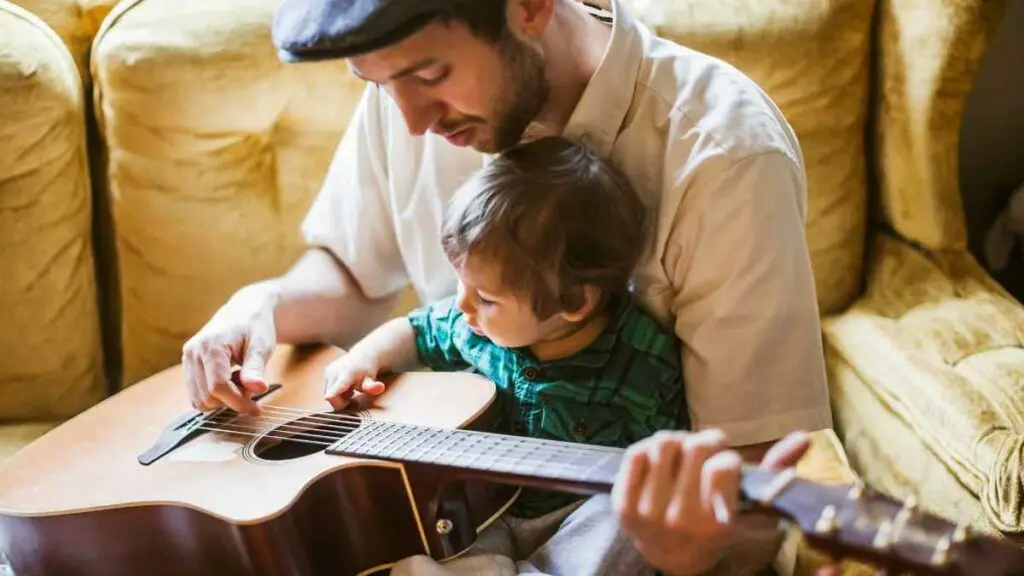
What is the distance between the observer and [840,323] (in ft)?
5.12

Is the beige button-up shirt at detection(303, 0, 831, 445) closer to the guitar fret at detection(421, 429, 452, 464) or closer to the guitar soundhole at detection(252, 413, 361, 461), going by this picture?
the guitar fret at detection(421, 429, 452, 464)

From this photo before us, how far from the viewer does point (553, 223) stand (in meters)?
1.06

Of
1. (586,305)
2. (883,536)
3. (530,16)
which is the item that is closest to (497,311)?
(586,305)

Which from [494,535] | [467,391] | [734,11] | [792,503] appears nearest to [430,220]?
[467,391]

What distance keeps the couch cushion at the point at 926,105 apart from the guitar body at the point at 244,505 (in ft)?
2.56

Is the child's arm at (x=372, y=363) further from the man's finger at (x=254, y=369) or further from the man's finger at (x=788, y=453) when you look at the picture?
the man's finger at (x=788, y=453)

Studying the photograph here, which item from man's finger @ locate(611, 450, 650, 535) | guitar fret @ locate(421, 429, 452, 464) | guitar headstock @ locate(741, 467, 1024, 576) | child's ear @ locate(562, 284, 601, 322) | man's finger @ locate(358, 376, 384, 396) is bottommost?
man's finger @ locate(358, 376, 384, 396)

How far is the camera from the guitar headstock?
0.65 meters

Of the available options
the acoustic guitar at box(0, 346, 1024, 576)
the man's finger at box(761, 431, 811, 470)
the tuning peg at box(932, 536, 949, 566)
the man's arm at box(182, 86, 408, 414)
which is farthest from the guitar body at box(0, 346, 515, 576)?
the tuning peg at box(932, 536, 949, 566)

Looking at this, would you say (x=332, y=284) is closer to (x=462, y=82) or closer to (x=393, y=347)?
(x=393, y=347)

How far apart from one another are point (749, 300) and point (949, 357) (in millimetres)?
460

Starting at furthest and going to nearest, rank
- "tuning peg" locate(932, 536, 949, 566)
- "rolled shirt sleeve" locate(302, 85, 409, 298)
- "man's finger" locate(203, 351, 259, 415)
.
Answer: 1. "rolled shirt sleeve" locate(302, 85, 409, 298)
2. "man's finger" locate(203, 351, 259, 415)
3. "tuning peg" locate(932, 536, 949, 566)

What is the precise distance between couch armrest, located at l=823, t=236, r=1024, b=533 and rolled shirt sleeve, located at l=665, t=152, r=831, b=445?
0.72ft

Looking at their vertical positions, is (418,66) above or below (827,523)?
above
